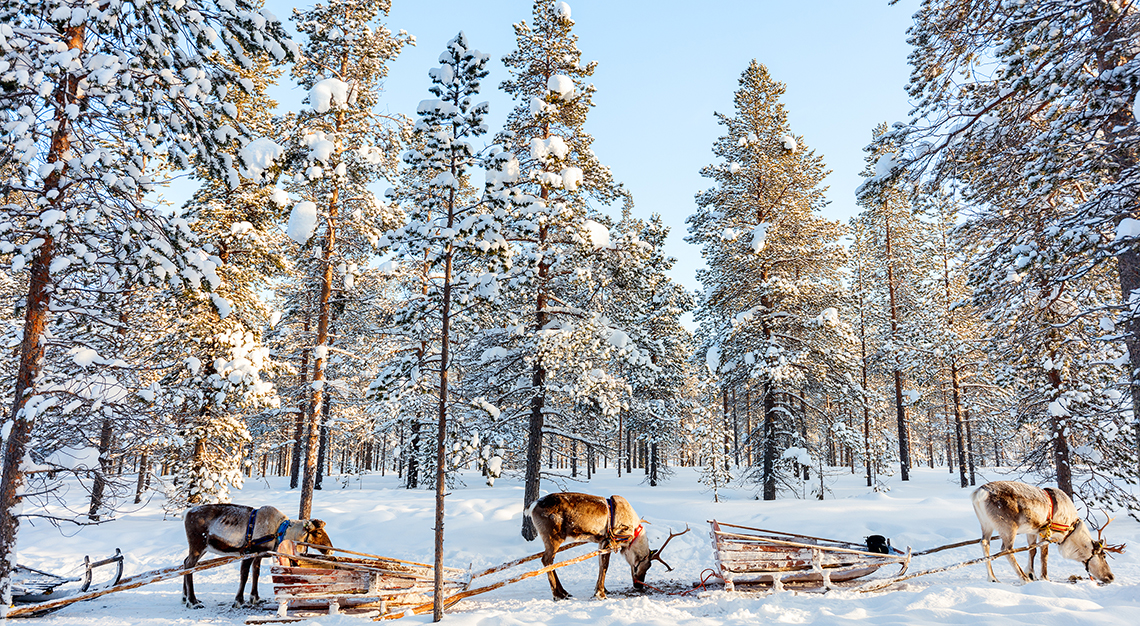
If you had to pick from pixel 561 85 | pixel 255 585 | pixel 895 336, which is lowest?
pixel 255 585

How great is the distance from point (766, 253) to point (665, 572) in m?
12.3

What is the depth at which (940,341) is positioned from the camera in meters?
25.0

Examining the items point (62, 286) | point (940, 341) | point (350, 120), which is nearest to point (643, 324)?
point (940, 341)

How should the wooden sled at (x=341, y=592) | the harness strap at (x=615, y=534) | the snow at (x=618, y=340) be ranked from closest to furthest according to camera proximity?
1. the wooden sled at (x=341, y=592)
2. the harness strap at (x=615, y=534)
3. the snow at (x=618, y=340)

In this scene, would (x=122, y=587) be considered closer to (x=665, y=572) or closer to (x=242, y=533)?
(x=242, y=533)

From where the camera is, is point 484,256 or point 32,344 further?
point 484,256

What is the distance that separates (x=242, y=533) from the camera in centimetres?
891

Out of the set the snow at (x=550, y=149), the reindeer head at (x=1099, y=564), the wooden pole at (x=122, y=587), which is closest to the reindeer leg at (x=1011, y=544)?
the reindeer head at (x=1099, y=564)

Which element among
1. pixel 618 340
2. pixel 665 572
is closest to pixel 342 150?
pixel 618 340

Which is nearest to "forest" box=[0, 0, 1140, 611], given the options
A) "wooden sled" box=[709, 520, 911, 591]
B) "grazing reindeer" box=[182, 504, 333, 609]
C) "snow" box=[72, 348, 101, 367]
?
"snow" box=[72, 348, 101, 367]

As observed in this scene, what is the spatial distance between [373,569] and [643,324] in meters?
22.3

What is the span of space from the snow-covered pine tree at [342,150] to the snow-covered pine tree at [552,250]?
12.3ft

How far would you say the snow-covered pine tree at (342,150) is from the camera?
1373 cm

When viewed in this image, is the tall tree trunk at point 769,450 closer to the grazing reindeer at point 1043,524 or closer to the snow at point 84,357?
the grazing reindeer at point 1043,524
